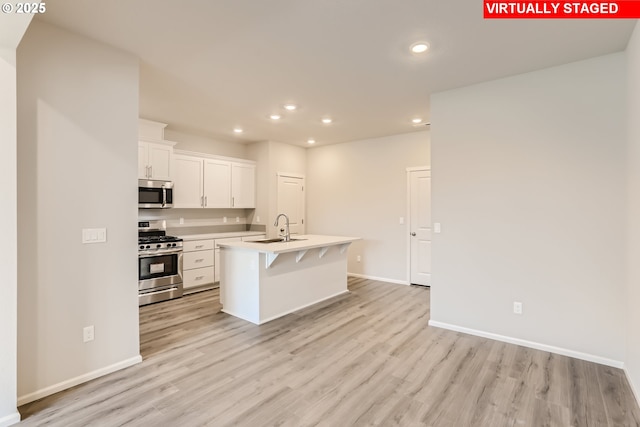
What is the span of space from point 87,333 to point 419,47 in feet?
11.8

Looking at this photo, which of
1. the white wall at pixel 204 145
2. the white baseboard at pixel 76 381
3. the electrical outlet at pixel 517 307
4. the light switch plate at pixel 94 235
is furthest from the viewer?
the white wall at pixel 204 145

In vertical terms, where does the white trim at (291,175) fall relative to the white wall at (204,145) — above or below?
below

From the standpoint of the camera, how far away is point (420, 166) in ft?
17.9

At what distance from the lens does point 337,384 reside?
96.8 inches

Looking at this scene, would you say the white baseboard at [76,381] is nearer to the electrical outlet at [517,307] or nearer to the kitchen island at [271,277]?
the kitchen island at [271,277]

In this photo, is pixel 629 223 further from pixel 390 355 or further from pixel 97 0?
pixel 97 0

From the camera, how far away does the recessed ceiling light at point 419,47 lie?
2598 mm

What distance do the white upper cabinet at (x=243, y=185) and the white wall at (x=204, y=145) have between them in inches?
18.4

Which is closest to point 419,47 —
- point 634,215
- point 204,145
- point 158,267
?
point 634,215

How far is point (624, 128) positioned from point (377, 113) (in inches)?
103

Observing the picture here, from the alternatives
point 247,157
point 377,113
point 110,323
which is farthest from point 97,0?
point 247,157

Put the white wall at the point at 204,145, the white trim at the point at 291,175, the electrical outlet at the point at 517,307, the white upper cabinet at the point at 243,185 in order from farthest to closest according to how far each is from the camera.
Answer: the white trim at the point at 291,175 < the white upper cabinet at the point at 243,185 < the white wall at the point at 204,145 < the electrical outlet at the point at 517,307
